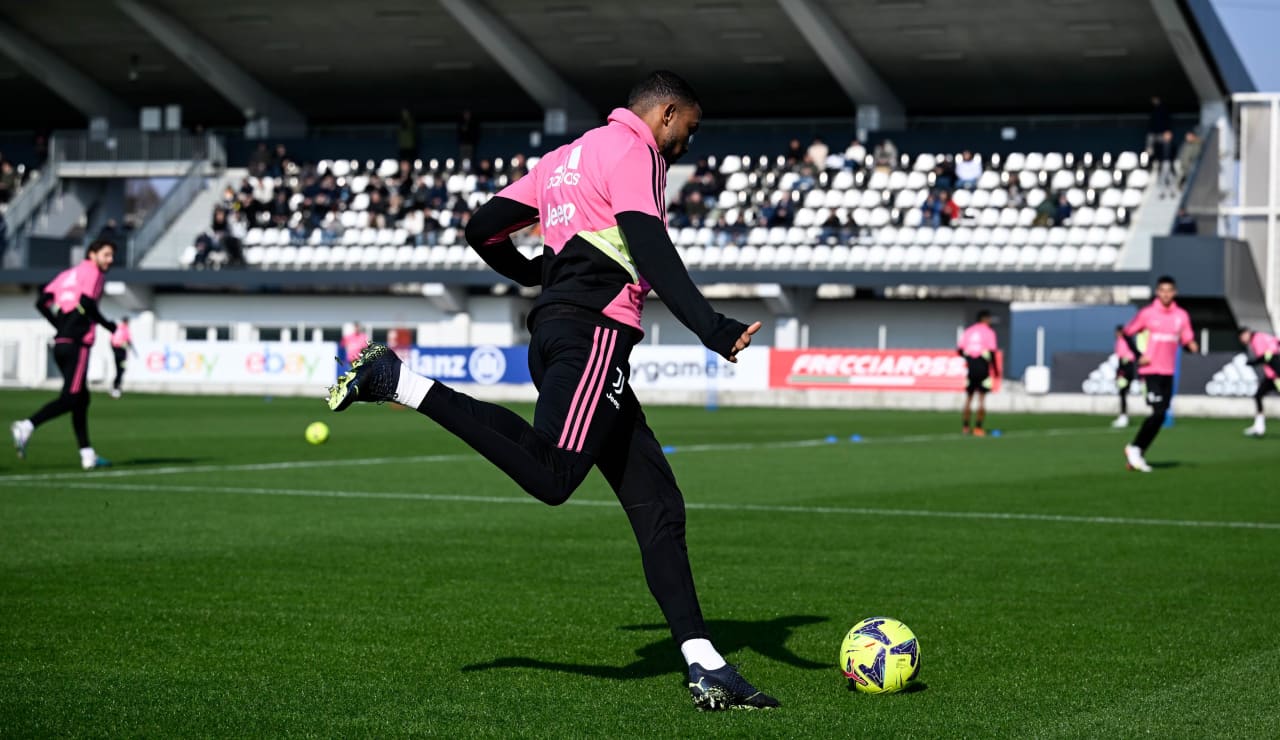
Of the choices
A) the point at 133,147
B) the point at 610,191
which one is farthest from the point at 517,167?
the point at 610,191

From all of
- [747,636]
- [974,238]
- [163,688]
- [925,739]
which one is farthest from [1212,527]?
[974,238]

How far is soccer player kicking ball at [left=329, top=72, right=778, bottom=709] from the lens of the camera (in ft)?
18.1

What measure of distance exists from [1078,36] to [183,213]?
2792 centimetres

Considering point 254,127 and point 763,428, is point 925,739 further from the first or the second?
point 254,127

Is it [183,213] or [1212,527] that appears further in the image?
[183,213]

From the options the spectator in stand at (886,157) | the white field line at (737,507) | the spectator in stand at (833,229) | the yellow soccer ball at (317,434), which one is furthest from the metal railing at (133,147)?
the white field line at (737,507)

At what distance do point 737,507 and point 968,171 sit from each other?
3434 cm

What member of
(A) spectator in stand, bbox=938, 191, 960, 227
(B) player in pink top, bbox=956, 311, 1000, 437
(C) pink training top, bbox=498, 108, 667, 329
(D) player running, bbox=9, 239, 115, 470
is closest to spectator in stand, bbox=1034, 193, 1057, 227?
(A) spectator in stand, bbox=938, 191, 960, 227

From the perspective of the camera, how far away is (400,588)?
8594mm

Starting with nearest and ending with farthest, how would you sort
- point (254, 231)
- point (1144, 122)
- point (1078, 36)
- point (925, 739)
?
1. point (925, 739)
2. point (1078, 36)
3. point (1144, 122)
4. point (254, 231)

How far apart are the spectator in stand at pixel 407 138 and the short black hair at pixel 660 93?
47.9m

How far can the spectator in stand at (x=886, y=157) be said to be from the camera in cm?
4731

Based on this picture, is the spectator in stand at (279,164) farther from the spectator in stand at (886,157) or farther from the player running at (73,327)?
the player running at (73,327)

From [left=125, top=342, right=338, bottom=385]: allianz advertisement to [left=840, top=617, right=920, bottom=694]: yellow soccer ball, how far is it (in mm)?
40284
